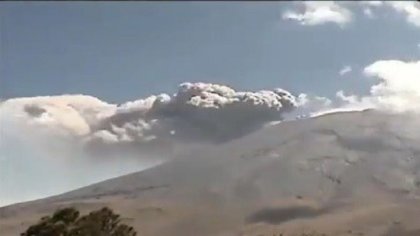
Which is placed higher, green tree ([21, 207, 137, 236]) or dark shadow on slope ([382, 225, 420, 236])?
dark shadow on slope ([382, 225, 420, 236])

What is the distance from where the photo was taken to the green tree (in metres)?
49.5

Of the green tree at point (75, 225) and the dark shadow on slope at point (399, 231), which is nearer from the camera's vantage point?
the green tree at point (75, 225)

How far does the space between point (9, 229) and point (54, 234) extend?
492 feet

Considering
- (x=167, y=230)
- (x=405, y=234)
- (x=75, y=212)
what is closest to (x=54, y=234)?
(x=75, y=212)

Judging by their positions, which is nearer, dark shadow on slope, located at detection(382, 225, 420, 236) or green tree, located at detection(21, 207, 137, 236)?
green tree, located at detection(21, 207, 137, 236)

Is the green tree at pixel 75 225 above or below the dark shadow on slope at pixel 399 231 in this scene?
below

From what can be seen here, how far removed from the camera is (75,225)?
166 feet

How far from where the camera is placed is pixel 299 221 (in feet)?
648

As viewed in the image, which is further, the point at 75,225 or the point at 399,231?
the point at 399,231

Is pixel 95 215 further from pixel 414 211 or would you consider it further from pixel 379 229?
pixel 414 211

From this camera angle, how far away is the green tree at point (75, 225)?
A: 49.5 m

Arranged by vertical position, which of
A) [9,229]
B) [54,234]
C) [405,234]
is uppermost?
[9,229]

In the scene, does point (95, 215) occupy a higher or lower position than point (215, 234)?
lower

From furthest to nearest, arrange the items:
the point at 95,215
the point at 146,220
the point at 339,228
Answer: the point at 146,220
the point at 339,228
the point at 95,215
